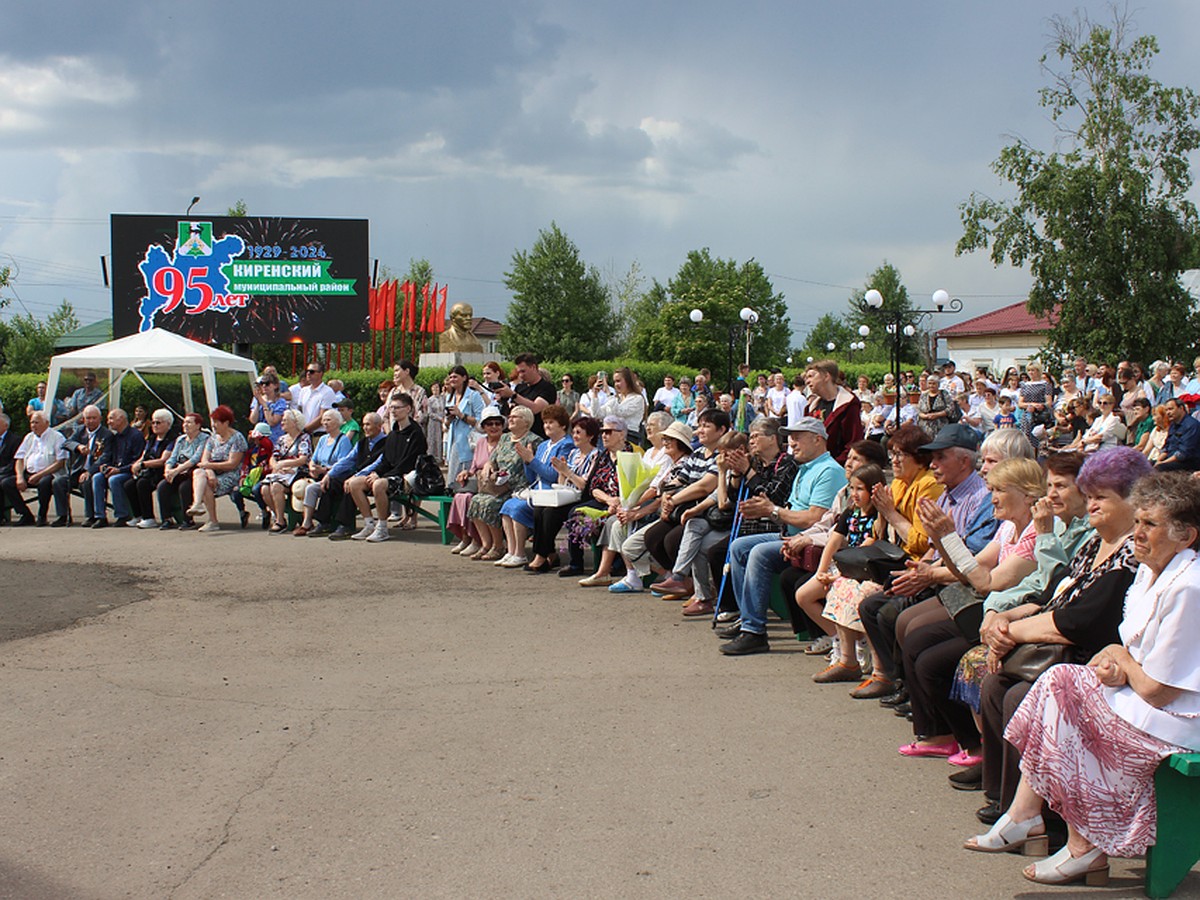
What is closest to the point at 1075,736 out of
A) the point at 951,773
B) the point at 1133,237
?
the point at 951,773

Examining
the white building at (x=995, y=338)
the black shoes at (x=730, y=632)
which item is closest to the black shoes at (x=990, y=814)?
the black shoes at (x=730, y=632)

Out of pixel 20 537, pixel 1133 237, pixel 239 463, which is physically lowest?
pixel 20 537

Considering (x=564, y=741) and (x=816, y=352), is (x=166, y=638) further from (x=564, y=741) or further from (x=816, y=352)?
(x=816, y=352)

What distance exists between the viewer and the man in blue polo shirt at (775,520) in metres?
7.06

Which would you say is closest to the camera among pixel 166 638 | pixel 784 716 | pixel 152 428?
pixel 784 716

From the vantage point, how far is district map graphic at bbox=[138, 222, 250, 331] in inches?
1027

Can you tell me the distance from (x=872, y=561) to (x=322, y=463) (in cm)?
834

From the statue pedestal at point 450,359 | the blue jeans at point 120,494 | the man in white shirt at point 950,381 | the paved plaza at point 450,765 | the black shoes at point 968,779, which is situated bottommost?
the paved plaza at point 450,765

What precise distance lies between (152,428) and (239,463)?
4.71 ft

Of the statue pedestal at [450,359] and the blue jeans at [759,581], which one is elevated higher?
the statue pedestal at [450,359]

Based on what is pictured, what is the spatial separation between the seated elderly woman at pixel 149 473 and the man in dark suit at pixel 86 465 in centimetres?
46

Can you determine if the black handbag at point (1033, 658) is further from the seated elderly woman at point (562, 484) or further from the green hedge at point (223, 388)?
the green hedge at point (223, 388)

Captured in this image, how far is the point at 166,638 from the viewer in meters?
7.53

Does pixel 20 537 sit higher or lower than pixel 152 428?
lower
